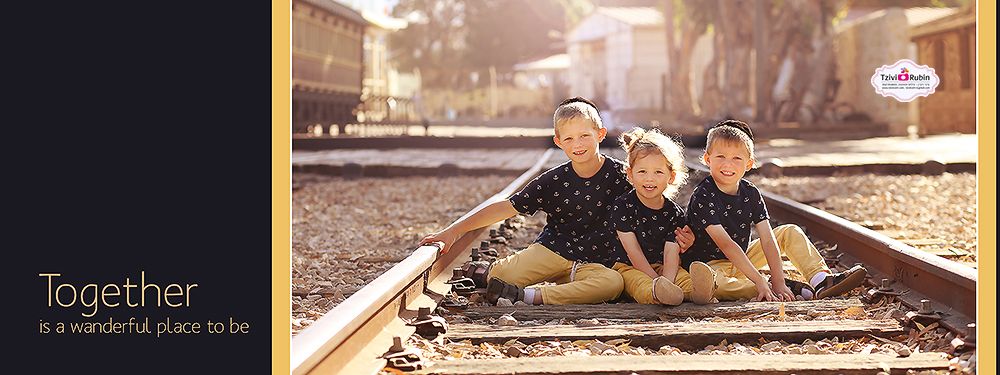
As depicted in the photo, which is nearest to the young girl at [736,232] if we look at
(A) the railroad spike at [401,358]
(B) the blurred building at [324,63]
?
(A) the railroad spike at [401,358]

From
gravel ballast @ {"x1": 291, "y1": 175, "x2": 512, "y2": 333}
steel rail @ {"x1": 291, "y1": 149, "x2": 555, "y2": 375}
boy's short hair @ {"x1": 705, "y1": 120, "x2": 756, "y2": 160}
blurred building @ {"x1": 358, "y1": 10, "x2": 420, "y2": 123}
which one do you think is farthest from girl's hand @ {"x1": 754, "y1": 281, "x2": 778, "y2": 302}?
blurred building @ {"x1": 358, "y1": 10, "x2": 420, "y2": 123}

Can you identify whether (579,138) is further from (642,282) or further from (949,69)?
(949,69)

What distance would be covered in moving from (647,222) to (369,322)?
141 centimetres

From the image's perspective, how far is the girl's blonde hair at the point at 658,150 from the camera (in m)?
4.38

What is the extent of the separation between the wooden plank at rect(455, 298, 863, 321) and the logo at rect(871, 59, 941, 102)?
106cm

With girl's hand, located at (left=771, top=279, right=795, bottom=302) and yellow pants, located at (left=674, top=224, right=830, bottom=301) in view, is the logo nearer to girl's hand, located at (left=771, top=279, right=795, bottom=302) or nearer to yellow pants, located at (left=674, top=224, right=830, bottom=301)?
yellow pants, located at (left=674, top=224, right=830, bottom=301)

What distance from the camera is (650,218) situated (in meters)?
4.54

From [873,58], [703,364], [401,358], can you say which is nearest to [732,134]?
[703,364]

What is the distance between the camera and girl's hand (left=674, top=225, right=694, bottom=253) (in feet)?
14.8

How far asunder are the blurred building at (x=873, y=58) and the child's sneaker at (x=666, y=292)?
2014cm

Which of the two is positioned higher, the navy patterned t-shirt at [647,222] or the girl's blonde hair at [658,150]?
the girl's blonde hair at [658,150]

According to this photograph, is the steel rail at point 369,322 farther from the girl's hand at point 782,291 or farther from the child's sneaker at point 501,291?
the girl's hand at point 782,291
